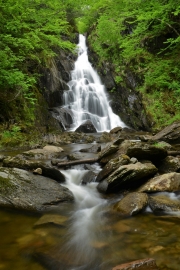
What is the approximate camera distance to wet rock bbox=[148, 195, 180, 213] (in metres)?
4.14

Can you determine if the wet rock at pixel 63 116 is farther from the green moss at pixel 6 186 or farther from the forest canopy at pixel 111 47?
the green moss at pixel 6 186

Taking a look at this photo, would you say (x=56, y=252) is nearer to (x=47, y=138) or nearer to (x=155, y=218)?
(x=155, y=218)

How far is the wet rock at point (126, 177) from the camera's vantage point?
5070 millimetres

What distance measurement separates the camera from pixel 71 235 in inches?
142

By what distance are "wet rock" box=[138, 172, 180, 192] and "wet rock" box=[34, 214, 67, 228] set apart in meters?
Answer: 1.84

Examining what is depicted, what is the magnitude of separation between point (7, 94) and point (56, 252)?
9155mm

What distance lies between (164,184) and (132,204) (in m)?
1.06

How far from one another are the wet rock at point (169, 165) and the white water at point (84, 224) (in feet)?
6.06

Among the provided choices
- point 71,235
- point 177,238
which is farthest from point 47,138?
point 177,238

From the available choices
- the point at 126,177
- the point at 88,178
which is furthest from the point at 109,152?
the point at 126,177

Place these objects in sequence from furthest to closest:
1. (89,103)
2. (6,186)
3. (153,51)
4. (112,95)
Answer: (112,95)
(89,103)
(153,51)
(6,186)

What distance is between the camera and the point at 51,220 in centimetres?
389

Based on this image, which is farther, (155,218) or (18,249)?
(155,218)

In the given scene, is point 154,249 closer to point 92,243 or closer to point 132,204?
point 92,243
